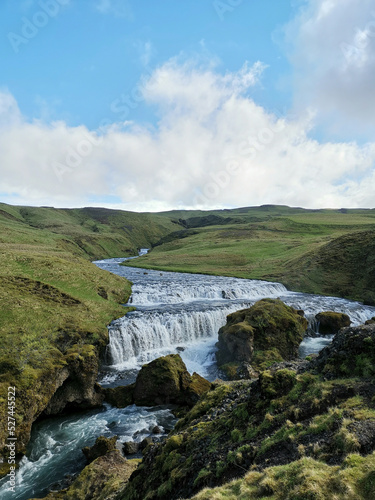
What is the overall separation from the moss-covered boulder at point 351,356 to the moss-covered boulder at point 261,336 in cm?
1843

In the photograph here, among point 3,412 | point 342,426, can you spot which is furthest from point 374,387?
point 3,412

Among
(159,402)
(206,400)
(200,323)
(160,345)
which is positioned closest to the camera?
(206,400)

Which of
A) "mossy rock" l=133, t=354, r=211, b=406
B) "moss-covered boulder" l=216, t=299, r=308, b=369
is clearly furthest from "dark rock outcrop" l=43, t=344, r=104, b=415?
"moss-covered boulder" l=216, t=299, r=308, b=369

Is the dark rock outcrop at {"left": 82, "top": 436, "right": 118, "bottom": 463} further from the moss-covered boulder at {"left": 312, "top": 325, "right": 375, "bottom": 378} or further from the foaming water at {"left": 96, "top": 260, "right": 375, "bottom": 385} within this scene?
the moss-covered boulder at {"left": 312, "top": 325, "right": 375, "bottom": 378}

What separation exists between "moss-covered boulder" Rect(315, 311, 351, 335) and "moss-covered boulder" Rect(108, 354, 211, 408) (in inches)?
1037

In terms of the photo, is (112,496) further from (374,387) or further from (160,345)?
(160,345)

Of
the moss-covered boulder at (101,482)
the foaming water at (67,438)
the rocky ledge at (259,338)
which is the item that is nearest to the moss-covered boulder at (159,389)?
the foaming water at (67,438)

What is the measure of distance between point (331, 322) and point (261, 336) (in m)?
15.7

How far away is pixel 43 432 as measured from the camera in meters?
20.5

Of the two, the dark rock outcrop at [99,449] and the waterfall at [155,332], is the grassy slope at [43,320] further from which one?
the dark rock outcrop at [99,449]

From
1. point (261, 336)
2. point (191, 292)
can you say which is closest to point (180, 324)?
point (261, 336)

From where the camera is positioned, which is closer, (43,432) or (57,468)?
(57,468)

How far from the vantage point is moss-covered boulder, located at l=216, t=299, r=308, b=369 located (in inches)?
1220

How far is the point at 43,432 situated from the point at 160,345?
17.6 metres
